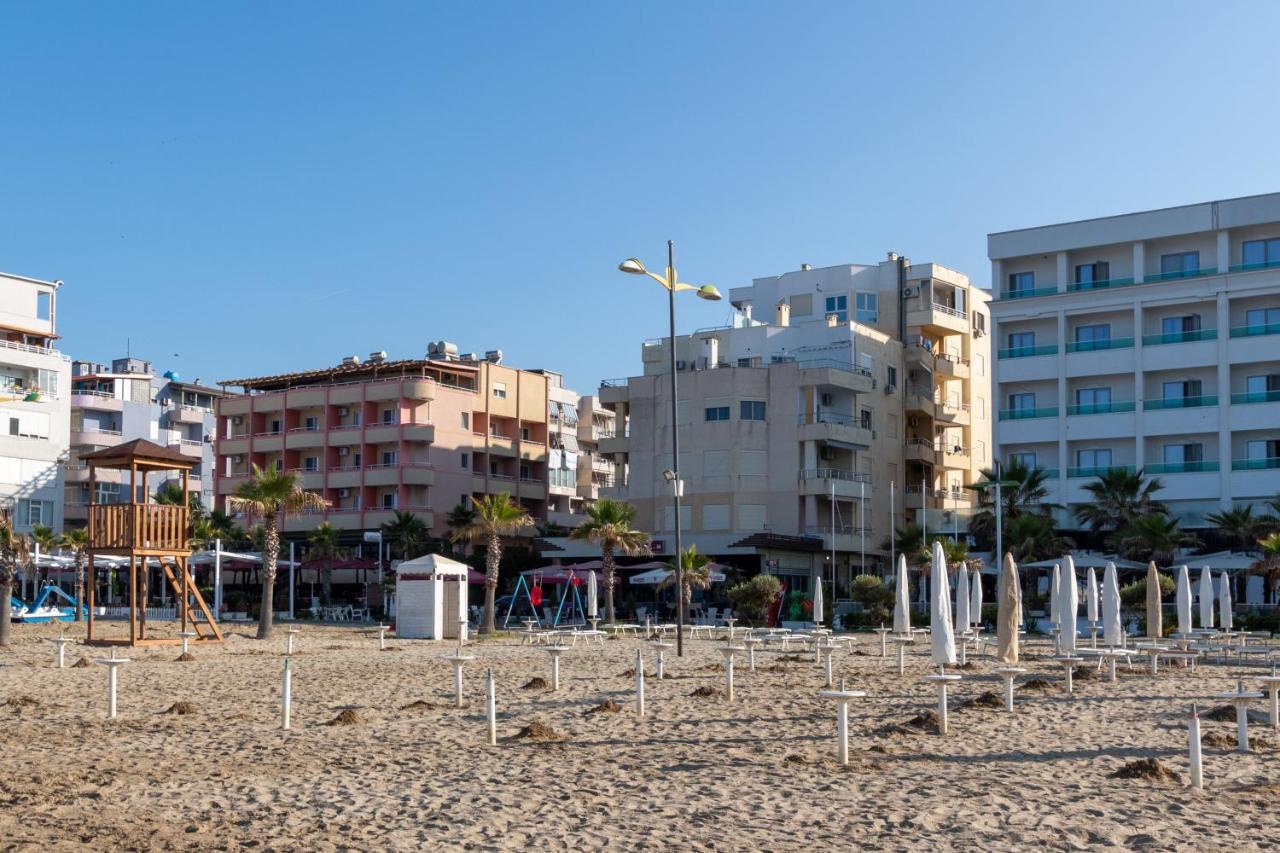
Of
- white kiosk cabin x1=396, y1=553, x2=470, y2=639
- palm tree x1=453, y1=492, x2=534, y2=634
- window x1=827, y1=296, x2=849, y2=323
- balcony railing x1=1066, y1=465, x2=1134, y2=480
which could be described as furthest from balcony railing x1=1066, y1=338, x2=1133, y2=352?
white kiosk cabin x1=396, y1=553, x2=470, y2=639

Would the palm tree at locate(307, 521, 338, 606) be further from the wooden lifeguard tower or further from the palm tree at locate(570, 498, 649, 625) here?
the wooden lifeguard tower

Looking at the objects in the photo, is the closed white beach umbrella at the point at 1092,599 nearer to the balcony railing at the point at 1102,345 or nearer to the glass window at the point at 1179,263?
the balcony railing at the point at 1102,345

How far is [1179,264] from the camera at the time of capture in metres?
66.0

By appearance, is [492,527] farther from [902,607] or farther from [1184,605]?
[1184,605]

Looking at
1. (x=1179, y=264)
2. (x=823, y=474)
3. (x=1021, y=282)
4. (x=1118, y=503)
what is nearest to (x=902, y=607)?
(x=1118, y=503)

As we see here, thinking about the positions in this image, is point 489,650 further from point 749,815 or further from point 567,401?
point 567,401

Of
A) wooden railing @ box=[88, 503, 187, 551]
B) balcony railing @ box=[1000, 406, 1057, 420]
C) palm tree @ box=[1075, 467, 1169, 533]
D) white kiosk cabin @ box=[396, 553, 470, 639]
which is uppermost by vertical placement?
balcony railing @ box=[1000, 406, 1057, 420]

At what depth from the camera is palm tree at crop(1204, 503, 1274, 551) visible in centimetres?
5362

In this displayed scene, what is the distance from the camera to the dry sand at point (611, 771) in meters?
11.7

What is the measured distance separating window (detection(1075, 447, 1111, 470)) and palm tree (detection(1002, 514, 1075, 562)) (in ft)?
36.1

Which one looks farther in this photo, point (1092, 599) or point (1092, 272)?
point (1092, 272)

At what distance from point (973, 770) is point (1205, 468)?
5310 centimetres

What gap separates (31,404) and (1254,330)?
202 feet

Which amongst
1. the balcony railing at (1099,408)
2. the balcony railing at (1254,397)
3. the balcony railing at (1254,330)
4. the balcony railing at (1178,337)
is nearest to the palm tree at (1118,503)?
the balcony railing at (1099,408)
